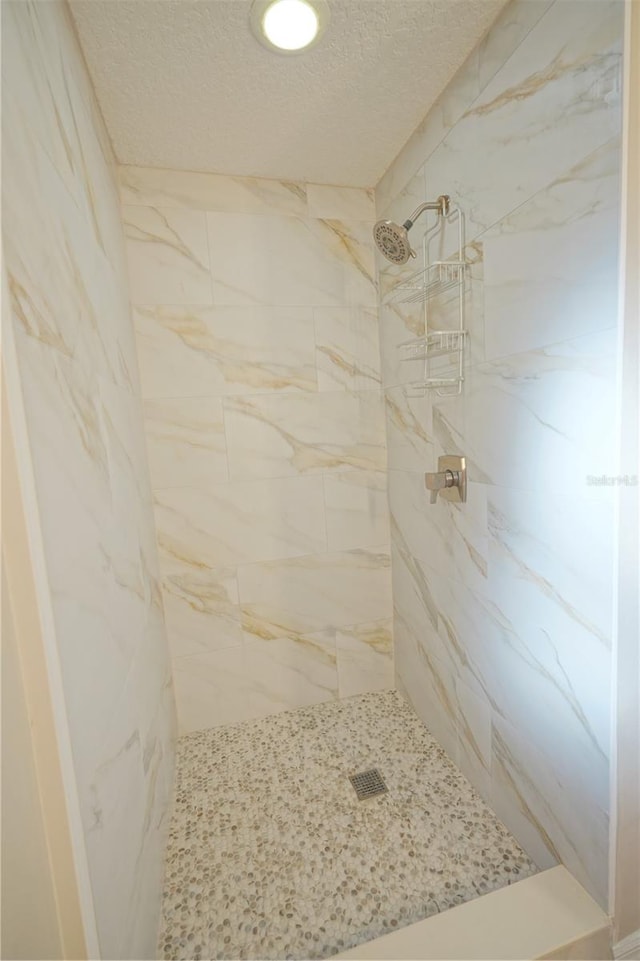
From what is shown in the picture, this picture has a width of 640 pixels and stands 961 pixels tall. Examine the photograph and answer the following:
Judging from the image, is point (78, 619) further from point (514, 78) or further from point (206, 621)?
point (514, 78)

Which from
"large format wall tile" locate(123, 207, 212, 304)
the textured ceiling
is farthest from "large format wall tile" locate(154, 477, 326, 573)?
the textured ceiling

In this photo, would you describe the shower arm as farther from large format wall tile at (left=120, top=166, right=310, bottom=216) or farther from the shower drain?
the shower drain

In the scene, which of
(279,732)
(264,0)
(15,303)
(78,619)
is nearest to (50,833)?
(78,619)

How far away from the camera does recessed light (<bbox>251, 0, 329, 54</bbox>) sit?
851mm

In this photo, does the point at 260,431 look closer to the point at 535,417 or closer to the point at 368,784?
the point at 535,417

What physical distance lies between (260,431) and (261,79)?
1.03 metres

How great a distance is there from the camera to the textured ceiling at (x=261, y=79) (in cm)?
88

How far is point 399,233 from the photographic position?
3.61 feet

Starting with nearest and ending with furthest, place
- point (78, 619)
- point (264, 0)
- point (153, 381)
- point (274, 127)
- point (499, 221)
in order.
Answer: point (78, 619), point (264, 0), point (499, 221), point (274, 127), point (153, 381)

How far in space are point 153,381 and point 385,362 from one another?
3.03 feet

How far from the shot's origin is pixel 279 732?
154cm

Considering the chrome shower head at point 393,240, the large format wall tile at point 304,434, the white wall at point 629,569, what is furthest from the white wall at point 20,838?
the chrome shower head at point 393,240

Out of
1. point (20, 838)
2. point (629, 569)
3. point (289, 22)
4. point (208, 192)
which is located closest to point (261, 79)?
point (289, 22)

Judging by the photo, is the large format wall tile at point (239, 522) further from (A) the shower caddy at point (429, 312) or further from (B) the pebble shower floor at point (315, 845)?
(B) the pebble shower floor at point (315, 845)
